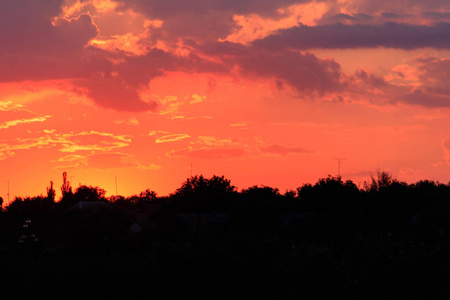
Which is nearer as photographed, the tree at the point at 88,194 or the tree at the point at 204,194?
the tree at the point at 204,194

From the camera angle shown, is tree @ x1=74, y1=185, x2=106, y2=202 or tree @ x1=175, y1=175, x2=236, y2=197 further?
tree @ x1=74, y1=185, x2=106, y2=202

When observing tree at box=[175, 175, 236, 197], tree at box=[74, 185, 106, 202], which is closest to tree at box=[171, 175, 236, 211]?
tree at box=[175, 175, 236, 197]

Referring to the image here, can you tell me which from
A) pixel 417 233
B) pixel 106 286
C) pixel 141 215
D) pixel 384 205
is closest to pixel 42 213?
pixel 141 215

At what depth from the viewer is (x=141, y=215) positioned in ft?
335

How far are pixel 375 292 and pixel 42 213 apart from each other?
65.8 metres

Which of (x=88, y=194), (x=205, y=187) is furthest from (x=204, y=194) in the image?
(x=88, y=194)

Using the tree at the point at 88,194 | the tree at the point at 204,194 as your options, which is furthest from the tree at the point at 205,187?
the tree at the point at 88,194

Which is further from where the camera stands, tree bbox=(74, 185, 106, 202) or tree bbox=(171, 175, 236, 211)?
tree bbox=(74, 185, 106, 202)

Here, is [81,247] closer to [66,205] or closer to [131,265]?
[131,265]

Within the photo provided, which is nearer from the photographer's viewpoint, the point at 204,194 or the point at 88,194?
the point at 204,194

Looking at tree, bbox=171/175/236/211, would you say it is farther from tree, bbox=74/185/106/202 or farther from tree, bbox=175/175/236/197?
tree, bbox=74/185/106/202

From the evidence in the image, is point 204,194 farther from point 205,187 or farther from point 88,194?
point 88,194

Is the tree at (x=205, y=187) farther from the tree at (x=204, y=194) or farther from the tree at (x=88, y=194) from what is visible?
the tree at (x=88, y=194)

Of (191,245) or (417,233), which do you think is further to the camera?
(417,233)
